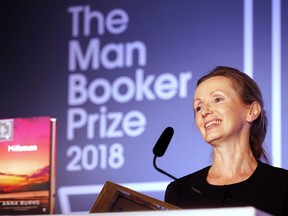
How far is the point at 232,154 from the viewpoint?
254 cm

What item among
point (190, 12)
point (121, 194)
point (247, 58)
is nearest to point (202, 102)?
point (121, 194)

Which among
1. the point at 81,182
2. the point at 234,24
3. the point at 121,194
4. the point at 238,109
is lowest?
the point at 81,182

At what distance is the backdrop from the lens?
3.65m

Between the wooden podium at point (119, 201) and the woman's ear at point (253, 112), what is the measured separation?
796 mm

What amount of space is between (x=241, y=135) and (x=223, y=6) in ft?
4.54

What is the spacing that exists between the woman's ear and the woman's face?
0.04ft

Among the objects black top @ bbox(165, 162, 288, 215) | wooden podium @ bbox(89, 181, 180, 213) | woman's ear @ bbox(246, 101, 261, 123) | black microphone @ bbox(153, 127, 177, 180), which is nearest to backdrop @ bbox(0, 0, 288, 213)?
woman's ear @ bbox(246, 101, 261, 123)

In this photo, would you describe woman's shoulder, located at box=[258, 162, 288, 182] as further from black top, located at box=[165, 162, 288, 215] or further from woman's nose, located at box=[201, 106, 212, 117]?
woman's nose, located at box=[201, 106, 212, 117]

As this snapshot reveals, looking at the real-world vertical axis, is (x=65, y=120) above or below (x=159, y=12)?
below

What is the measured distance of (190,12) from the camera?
388cm

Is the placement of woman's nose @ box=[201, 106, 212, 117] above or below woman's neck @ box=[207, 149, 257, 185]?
above

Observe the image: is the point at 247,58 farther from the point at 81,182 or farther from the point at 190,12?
the point at 81,182

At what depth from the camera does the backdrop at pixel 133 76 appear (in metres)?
3.65

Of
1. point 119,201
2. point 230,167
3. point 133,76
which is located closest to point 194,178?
point 230,167
